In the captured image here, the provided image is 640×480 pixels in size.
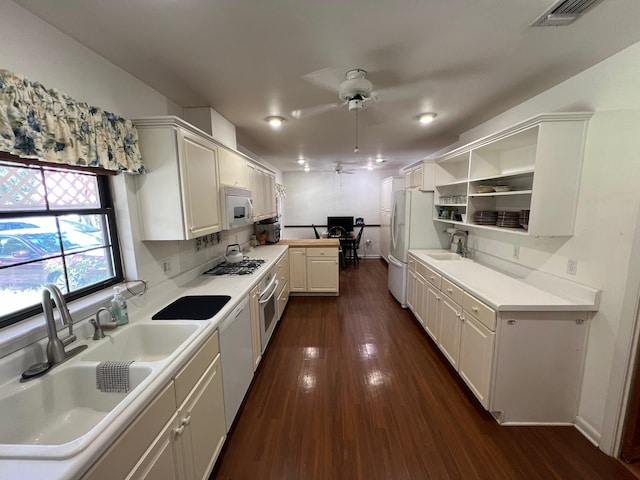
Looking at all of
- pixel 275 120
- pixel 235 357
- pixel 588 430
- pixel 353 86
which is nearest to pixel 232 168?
pixel 275 120

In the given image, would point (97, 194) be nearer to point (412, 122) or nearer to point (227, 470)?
point (227, 470)

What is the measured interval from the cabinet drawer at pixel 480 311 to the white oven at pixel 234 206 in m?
2.22

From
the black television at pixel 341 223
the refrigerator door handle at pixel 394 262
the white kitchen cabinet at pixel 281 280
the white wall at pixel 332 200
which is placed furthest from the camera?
the white wall at pixel 332 200

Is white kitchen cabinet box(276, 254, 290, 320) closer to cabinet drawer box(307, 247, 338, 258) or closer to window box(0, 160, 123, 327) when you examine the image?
cabinet drawer box(307, 247, 338, 258)

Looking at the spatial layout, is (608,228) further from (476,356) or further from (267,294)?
(267,294)

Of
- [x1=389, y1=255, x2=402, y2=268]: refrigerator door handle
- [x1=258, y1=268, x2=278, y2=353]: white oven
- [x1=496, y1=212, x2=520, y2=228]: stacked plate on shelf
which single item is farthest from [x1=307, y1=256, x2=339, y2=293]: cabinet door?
[x1=496, y1=212, x2=520, y2=228]: stacked plate on shelf

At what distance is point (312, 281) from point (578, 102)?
3.63 metres

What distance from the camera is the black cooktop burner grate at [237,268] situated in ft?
8.46

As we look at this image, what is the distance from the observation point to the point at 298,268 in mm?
4309

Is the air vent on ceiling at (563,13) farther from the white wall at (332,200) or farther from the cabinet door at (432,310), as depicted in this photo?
the white wall at (332,200)

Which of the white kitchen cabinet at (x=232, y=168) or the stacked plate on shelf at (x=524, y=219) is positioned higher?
the white kitchen cabinet at (x=232, y=168)

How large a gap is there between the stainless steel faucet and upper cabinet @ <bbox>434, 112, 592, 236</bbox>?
2.87 metres

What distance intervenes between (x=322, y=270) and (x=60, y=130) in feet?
11.4

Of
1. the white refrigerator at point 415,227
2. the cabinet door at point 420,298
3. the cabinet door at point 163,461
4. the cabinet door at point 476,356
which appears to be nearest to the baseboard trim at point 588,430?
the cabinet door at point 476,356
